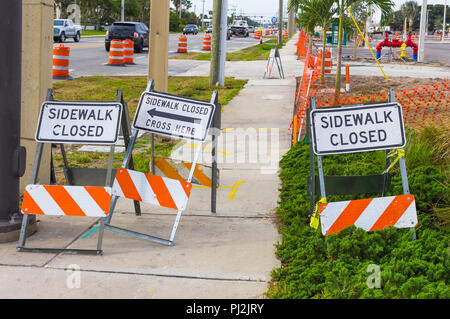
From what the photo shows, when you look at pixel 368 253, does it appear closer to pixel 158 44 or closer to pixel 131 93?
pixel 158 44

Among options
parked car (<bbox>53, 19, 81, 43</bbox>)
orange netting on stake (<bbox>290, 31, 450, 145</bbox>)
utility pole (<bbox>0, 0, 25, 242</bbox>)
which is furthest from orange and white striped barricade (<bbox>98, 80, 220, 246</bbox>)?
parked car (<bbox>53, 19, 81, 43</bbox>)

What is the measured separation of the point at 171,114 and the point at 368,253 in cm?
227

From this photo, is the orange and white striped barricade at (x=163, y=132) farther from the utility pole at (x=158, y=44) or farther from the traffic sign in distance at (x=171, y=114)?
the utility pole at (x=158, y=44)

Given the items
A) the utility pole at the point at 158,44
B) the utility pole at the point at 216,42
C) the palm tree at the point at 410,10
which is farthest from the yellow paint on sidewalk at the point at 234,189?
the palm tree at the point at 410,10

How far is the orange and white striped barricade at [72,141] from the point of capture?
17.3ft

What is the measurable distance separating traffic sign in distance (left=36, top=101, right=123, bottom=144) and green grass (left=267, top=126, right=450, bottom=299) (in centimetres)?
182

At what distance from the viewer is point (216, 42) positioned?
16578mm

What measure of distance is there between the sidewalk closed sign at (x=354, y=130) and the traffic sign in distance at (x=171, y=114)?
43.9 inches

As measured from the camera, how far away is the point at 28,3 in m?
6.71

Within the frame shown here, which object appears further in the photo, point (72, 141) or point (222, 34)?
point (222, 34)

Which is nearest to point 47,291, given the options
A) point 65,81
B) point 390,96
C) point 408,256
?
point 408,256

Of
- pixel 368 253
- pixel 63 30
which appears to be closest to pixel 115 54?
pixel 63 30

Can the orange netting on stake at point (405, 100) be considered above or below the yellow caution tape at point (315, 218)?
above
